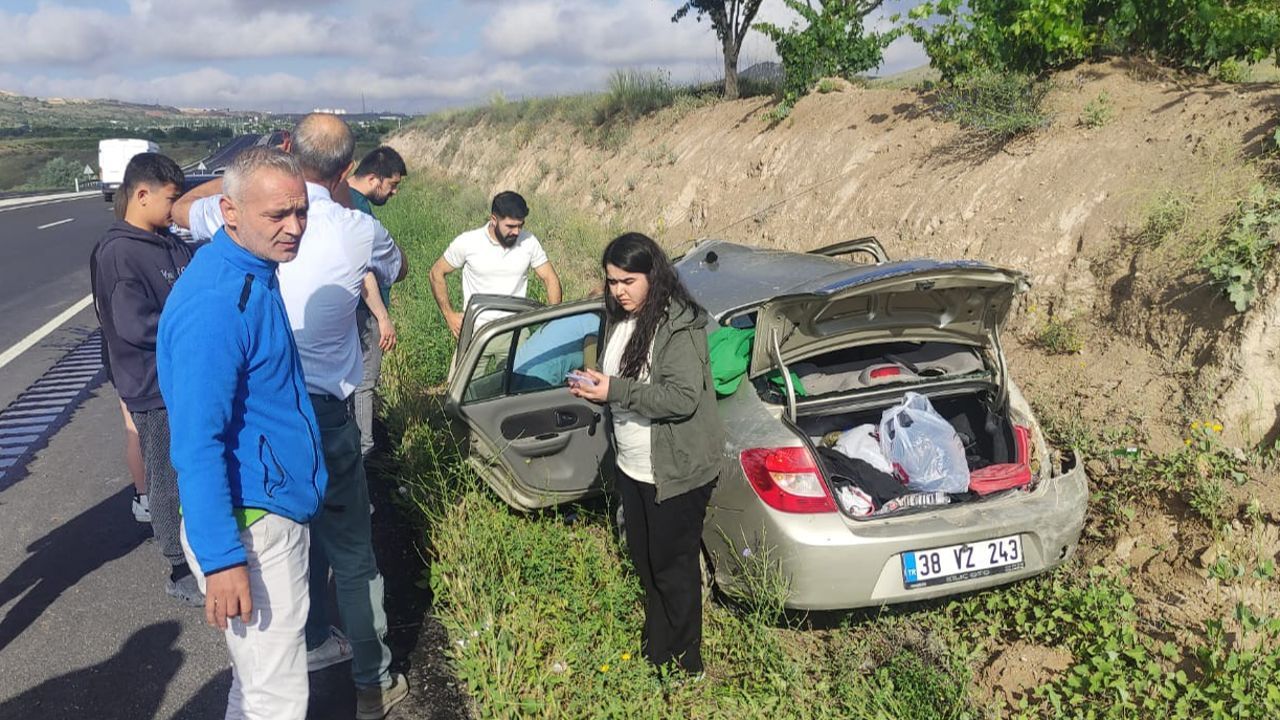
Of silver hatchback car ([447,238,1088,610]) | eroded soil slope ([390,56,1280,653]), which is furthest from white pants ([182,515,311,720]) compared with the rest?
eroded soil slope ([390,56,1280,653])

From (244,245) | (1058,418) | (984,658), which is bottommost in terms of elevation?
(984,658)

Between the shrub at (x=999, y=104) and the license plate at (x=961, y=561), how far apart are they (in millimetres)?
5148

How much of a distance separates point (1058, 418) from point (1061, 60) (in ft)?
15.1

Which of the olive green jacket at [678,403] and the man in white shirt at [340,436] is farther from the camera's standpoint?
the man in white shirt at [340,436]

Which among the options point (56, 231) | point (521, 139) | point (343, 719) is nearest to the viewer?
point (343, 719)

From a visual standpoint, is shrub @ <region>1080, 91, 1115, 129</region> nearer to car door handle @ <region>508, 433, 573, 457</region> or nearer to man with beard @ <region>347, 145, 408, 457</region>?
car door handle @ <region>508, 433, 573, 457</region>

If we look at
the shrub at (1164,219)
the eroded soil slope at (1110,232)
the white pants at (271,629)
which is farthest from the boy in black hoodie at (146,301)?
the shrub at (1164,219)

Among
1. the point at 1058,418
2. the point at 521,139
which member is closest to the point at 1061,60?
the point at 1058,418

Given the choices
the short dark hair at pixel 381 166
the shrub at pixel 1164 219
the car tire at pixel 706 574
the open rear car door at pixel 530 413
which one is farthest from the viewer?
the shrub at pixel 1164 219

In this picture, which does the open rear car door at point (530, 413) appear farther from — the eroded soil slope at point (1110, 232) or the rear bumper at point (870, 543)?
the eroded soil slope at point (1110, 232)

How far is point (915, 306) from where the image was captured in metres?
3.70

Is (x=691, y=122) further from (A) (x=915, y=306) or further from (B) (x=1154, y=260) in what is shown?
(A) (x=915, y=306)

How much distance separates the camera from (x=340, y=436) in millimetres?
3123

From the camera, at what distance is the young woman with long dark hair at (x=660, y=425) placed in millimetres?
2920
